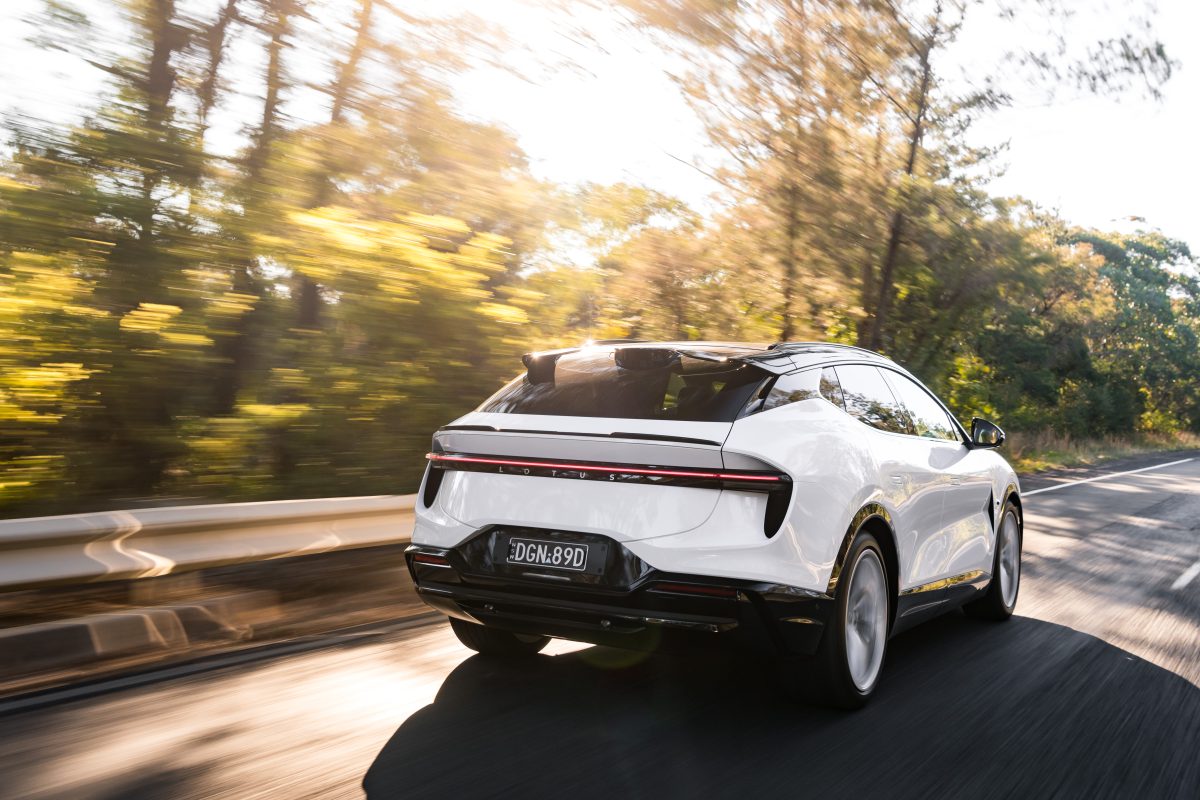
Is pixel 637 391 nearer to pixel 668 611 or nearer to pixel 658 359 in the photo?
pixel 658 359

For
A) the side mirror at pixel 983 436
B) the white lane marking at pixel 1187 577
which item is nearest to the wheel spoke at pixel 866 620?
the side mirror at pixel 983 436

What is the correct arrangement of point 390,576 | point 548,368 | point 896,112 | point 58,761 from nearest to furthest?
point 58,761 < point 548,368 < point 390,576 < point 896,112

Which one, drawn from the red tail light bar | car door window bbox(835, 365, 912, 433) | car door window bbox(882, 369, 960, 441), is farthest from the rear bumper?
car door window bbox(882, 369, 960, 441)

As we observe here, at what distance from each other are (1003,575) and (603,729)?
3.72 meters

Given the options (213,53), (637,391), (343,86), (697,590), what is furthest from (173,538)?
(343,86)

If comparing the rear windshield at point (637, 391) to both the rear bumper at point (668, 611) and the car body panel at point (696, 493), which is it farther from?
the rear bumper at point (668, 611)

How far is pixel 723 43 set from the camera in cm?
1409

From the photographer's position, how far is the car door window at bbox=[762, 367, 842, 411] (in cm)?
433

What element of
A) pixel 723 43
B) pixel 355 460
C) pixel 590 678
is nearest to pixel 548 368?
pixel 590 678

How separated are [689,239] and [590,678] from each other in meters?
12.0

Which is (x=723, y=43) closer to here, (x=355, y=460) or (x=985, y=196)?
(x=985, y=196)

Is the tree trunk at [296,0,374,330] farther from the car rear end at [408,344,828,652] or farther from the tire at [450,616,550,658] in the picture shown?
the car rear end at [408,344,828,652]

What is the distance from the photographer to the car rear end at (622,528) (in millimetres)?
3898

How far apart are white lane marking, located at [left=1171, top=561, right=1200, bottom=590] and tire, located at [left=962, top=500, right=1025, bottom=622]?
2014 millimetres
